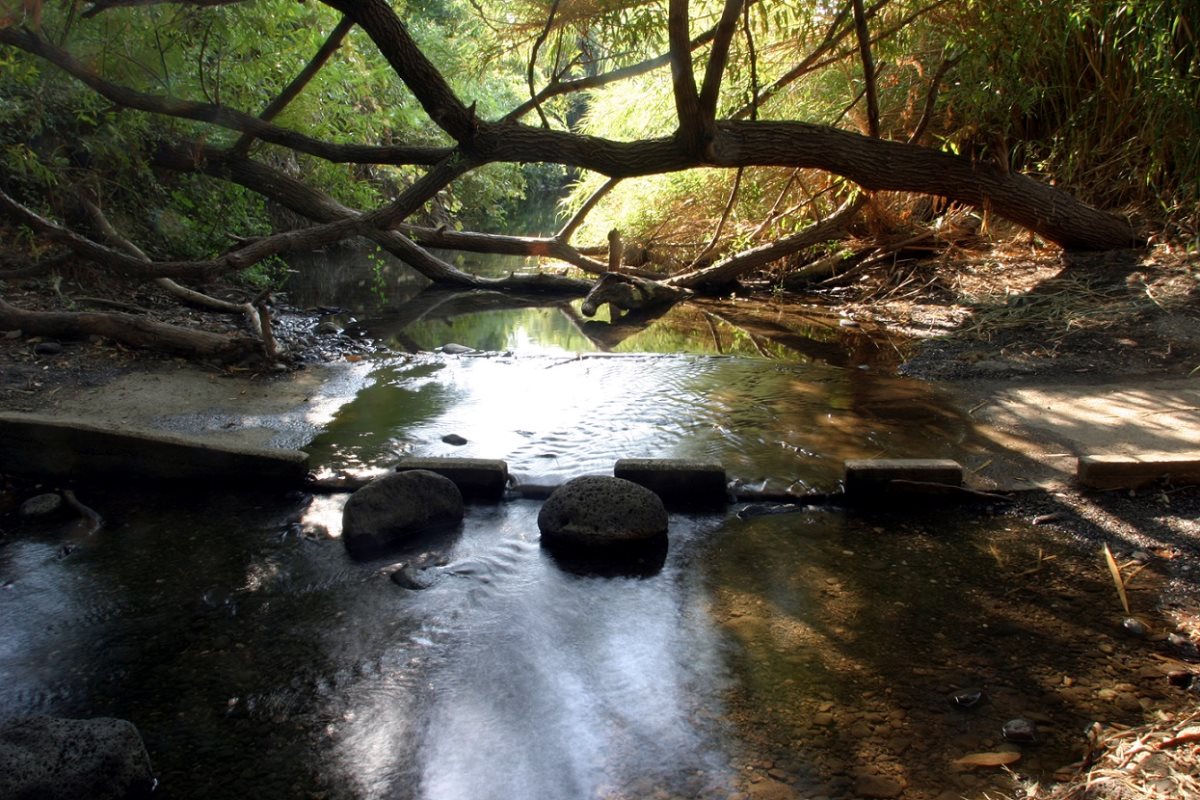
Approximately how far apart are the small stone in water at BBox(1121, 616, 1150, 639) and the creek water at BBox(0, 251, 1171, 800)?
0.08 meters

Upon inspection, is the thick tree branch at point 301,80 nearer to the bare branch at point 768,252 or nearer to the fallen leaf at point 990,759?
the bare branch at point 768,252

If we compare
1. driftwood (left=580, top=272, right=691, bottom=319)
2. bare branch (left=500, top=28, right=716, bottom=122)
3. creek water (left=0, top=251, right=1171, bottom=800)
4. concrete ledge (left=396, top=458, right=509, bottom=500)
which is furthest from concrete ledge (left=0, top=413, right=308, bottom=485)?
driftwood (left=580, top=272, right=691, bottom=319)

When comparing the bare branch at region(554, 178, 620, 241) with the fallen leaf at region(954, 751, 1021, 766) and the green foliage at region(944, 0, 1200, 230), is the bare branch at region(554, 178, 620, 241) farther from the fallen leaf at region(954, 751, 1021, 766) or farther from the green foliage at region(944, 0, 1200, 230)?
the fallen leaf at region(954, 751, 1021, 766)

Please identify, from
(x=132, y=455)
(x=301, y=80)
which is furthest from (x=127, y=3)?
(x=132, y=455)

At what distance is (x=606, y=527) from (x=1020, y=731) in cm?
175

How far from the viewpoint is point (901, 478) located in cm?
398

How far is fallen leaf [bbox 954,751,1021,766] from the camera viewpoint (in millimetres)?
2318

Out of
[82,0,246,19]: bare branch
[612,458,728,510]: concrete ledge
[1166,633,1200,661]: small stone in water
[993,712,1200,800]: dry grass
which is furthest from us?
[82,0,246,19]: bare branch

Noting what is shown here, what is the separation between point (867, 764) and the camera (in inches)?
91.9

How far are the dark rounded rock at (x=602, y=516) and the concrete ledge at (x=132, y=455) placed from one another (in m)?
1.47

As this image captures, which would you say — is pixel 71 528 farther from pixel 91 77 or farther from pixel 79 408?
pixel 91 77

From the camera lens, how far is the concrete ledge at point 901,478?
397 cm

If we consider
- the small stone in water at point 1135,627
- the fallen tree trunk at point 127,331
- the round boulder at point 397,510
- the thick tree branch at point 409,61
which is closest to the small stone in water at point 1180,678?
the small stone in water at point 1135,627

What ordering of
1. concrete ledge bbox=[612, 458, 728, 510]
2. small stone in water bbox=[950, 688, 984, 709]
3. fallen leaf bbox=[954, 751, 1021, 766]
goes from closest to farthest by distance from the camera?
fallen leaf bbox=[954, 751, 1021, 766], small stone in water bbox=[950, 688, 984, 709], concrete ledge bbox=[612, 458, 728, 510]
